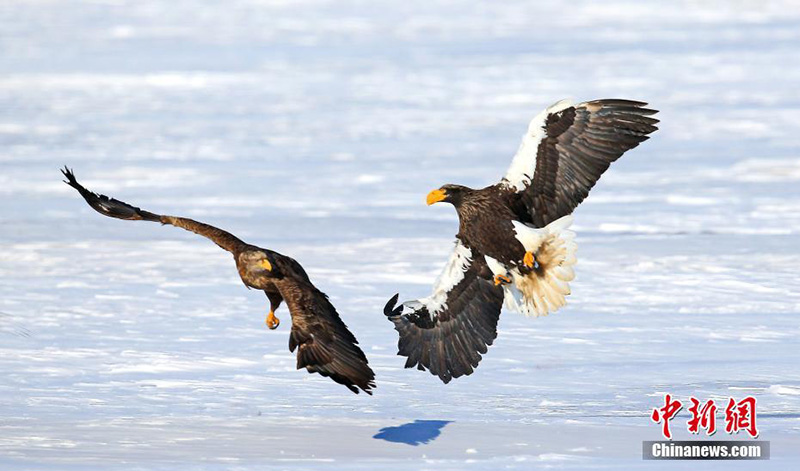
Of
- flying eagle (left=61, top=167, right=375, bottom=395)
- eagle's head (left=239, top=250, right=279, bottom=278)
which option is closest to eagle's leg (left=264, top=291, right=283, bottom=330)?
flying eagle (left=61, top=167, right=375, bottom=395)

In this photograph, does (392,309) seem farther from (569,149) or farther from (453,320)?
(569,149)

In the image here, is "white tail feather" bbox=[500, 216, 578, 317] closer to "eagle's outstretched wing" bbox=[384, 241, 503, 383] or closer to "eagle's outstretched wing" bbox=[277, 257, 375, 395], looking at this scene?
"eagle's outstretched wing" bbox=[384, 241, 503, 383]

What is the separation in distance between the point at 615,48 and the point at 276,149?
8104 millimetres

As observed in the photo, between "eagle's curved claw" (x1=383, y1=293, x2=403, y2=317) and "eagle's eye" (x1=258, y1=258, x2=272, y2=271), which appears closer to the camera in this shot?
"eagle's eye" (x1=258, y1=258, x2=272, y2=271)

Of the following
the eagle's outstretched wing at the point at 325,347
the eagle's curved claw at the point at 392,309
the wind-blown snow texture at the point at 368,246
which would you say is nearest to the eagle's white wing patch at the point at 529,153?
the eagle's curved claw at the point at 392,309

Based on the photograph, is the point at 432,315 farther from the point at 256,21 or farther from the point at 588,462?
the point at 256,21

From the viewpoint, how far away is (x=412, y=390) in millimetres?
7074

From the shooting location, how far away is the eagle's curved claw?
22.7 ft

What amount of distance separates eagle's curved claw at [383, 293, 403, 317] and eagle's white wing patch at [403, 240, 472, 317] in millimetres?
40

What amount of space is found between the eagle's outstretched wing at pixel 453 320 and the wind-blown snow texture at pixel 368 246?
A: 16cm

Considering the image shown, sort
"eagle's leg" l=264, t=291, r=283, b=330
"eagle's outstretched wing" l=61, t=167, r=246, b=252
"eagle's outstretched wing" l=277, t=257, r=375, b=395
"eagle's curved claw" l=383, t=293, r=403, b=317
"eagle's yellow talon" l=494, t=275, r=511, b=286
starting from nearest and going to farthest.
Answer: "eagle's outstretched wing" l=277, t=257, r=375, b=395 < "eagle's leg" l=264, t=291, r=283, b=330 < "eagle's outstretched wing" l=61, t=167, r=246, b=252 < "eagle's curved claw" l=383, t=293, r=403, b=317 < "eagle's yellow talon" l=494, t=275, r=511, b=286

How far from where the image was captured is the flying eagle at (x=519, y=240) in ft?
23.0

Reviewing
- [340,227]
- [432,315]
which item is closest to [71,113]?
[340,227]

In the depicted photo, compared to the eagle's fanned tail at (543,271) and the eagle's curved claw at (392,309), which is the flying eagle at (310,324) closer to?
the eagle's curved claw at (392,309)
